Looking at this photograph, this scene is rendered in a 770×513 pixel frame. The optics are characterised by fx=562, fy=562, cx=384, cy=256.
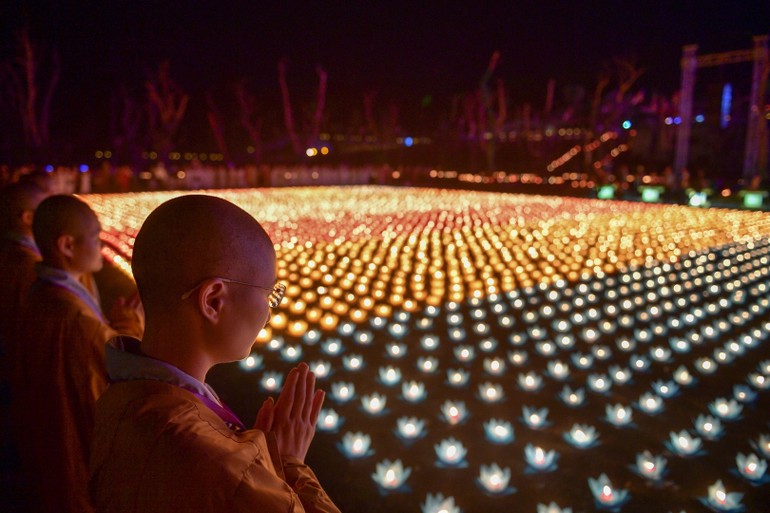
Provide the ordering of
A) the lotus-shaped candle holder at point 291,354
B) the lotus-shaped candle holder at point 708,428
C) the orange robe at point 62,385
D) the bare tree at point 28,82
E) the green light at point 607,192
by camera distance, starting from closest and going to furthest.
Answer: the orange robe at point 62,385 < the lotus-shaped candle holder at point 708,428 < the lotus-shaped candle holder at point 291,354 < the green light at point 607,192 < the bare tree at point 28,82

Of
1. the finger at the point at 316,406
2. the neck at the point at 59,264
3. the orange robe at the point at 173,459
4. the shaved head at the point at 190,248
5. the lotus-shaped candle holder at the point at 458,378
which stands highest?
the shaved head at the point at 190,248

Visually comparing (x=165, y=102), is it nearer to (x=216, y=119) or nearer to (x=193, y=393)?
(x=216, y=119)

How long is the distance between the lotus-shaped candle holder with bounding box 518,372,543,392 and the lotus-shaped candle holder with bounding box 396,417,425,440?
100 centimetres

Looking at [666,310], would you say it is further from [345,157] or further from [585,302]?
[345,157]

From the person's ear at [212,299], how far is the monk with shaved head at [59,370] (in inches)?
48.1

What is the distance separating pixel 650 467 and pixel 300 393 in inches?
88.2

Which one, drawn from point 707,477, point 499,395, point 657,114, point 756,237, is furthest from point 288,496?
point 657,114

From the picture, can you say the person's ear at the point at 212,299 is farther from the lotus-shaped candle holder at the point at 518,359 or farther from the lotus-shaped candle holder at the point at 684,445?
the lotus-shaped candle holder at the point at 518,359

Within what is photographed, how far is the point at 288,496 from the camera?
109 centimetres

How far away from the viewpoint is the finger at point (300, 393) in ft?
4.71

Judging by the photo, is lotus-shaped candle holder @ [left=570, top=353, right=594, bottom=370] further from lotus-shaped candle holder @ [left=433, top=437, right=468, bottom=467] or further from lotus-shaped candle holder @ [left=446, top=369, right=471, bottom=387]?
lotus-shaped candle holder @ [left=433, top=437, right=468, bottom=467]

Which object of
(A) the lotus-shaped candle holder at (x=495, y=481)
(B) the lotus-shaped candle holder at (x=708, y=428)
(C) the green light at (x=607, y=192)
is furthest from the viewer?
(C) the green light at (x=607, y=192)

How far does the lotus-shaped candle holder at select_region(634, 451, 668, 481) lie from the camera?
2873 mm

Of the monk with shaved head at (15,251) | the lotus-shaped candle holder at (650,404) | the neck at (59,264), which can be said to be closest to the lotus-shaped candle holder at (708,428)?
the lotus-shaped candle holder at (650,404)
